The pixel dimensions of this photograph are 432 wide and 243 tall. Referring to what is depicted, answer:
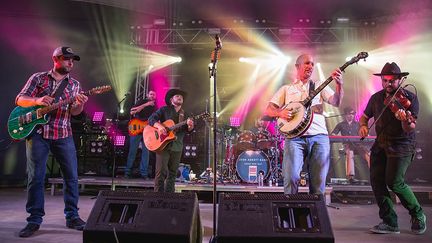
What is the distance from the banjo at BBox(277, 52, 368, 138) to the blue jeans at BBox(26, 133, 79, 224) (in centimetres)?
277

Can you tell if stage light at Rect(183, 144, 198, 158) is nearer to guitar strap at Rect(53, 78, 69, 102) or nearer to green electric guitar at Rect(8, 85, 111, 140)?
guitar strap at Rect(53, 78, 69, 102)

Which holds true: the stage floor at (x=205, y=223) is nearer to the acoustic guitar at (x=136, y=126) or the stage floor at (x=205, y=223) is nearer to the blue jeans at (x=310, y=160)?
the blue jeans at (x=310, y=160)

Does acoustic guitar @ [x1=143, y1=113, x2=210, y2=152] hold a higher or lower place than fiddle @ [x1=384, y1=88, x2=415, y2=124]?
lower

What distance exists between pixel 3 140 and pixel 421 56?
13.7 m

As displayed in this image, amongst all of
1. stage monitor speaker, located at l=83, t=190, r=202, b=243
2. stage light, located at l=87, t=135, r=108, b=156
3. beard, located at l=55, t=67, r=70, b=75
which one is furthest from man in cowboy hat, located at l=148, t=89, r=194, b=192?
stage light, located at l=87, t=135, r=108, b=156

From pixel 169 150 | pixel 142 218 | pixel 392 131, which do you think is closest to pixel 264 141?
pixel 169 150

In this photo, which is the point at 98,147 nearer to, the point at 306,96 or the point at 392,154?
the point at 306,96

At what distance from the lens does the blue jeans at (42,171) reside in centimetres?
410

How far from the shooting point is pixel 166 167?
20.7 feet


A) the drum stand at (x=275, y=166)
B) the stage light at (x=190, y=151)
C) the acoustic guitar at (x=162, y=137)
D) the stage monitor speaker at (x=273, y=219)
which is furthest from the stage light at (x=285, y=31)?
the stage monitor speaker at (x=273, y=219)

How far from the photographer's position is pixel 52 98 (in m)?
4.14

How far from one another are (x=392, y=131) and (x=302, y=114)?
1299 mm

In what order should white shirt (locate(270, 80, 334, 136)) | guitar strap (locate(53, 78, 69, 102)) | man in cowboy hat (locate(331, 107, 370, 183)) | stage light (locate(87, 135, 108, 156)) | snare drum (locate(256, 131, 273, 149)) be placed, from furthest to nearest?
1. stage light (locate(87, 135, 108, 156))
2. man in cowboy hat (locate(331, 107, 370, 183))
3. snare drum (locate(256, 131, 273, 149))
4. guitar strap (locate(53, 78, 69, 102))
5. white shirt (locate(270, 80, 334, 136))

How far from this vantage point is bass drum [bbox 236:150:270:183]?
28.0 ft
